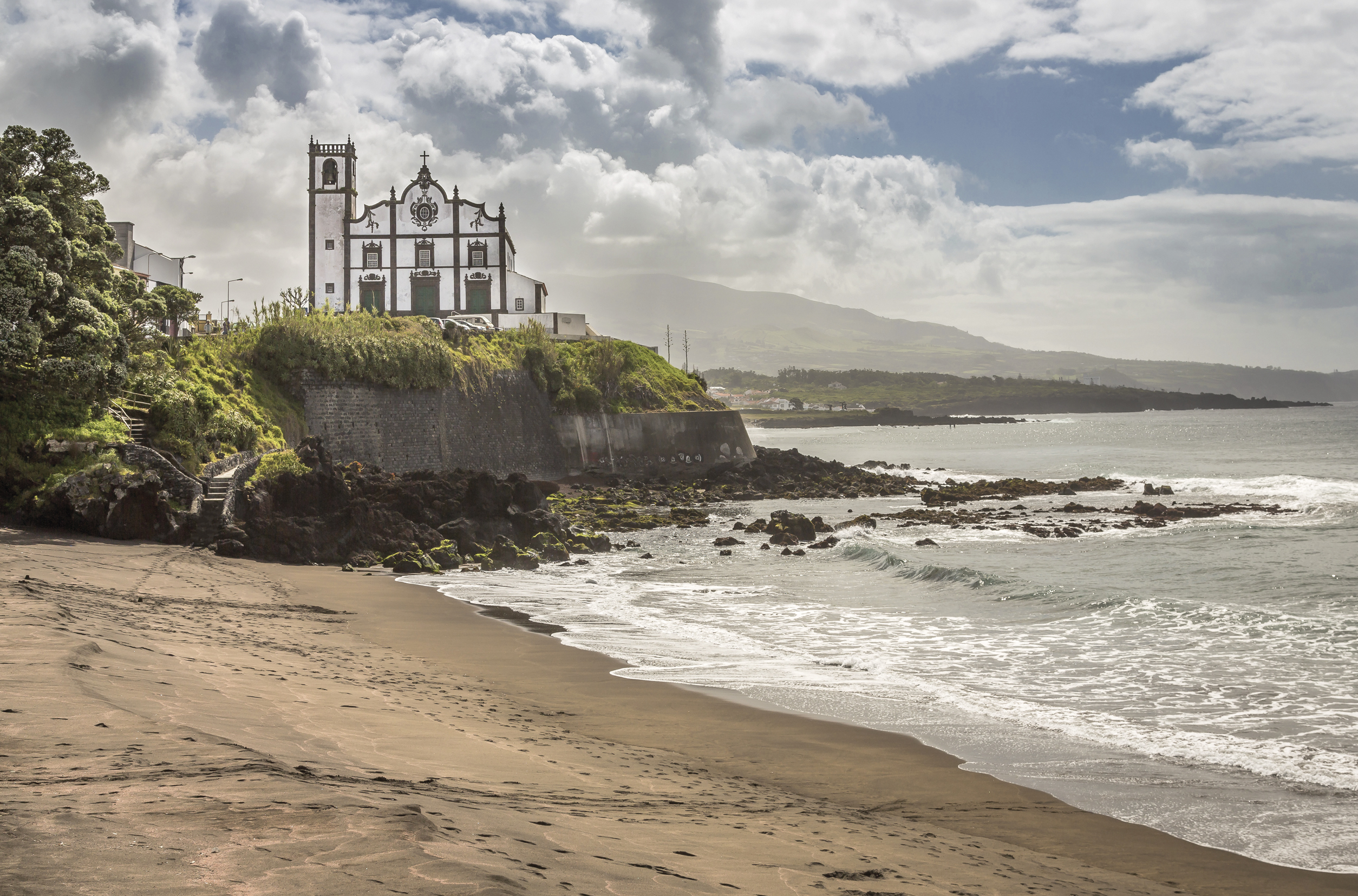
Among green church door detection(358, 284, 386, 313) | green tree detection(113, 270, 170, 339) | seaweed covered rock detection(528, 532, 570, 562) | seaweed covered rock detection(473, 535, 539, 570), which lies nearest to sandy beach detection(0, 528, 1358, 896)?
seaweed covered rock detection(473, 535, 539, 570)

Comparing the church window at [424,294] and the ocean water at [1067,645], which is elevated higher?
the church window at [424,294]

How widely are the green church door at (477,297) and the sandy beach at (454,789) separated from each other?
4690cm

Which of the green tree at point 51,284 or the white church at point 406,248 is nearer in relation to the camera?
the green tree at point 51,284

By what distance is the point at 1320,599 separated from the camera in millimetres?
15031

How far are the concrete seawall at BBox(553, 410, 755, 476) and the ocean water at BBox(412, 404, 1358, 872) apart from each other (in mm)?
14384

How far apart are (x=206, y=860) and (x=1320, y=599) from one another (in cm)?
1669

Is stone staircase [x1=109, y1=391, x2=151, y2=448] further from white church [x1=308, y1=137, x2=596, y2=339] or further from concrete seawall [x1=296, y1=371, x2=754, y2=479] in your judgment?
white church [x1=308, y1=137, x2=596, y2=339]

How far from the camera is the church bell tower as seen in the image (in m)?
55.2

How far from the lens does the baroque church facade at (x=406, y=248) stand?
55344 millimetres

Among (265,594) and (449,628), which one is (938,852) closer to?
(449,628)

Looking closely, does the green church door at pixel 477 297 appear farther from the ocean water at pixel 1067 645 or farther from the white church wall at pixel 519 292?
the ocean water at pixel 1067 645

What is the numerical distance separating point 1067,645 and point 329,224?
52.7 meters

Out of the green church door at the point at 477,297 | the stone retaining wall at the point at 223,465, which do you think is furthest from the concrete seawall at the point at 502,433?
the green church door at the point at 477,297

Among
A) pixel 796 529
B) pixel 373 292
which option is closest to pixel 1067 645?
pixel 796 529
